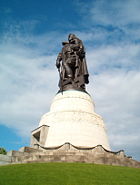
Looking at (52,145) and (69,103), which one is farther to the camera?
(69,103)

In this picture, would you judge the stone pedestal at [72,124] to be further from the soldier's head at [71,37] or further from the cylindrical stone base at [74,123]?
the soldier's head at [71,37]

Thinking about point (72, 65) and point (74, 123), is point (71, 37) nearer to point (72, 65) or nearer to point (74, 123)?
point (72, 65)

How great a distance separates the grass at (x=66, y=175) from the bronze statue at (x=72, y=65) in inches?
518

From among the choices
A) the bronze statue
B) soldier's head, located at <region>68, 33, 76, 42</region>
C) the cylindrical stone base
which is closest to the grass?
the cylindrical stone base

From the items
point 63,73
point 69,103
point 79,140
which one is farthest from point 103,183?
point 63,73

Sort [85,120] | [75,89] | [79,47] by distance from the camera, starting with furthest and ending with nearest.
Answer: [79,47] < [75,89] < [85,120]

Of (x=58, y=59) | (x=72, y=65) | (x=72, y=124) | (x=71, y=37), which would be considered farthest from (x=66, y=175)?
(x=71, y=37)

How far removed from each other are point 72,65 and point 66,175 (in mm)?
16747

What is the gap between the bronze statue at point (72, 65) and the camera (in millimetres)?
25469

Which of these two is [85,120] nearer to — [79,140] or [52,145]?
[79,140]

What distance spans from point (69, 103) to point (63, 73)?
4.21 meters

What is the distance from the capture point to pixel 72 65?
86.5ft

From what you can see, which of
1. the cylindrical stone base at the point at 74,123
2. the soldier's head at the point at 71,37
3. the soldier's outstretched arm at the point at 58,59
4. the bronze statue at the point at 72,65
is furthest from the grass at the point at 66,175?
the soldier's head at the point at 71,37

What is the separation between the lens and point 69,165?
42.2 ft
